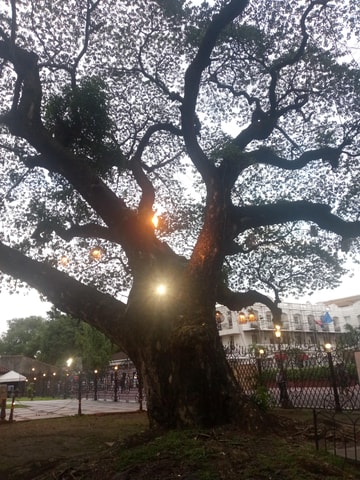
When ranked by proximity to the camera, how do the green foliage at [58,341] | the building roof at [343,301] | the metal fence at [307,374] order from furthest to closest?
the building roof at [343,301] < the green foliage at [58,341] < the metal fence at [307,374]

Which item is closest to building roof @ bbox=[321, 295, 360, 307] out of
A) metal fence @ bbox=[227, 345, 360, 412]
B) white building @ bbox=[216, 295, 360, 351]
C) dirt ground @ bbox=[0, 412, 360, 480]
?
white building @ bbox=[216, 295, 360, 351]

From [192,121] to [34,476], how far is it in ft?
24.4

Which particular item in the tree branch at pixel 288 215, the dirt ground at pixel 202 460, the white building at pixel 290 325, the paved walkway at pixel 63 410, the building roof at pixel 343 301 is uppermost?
the building roof at pixel 343 301

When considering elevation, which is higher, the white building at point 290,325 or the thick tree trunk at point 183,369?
the white building at point 290,325

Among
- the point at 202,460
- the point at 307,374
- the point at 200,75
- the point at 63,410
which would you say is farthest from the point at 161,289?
the point at 63,410

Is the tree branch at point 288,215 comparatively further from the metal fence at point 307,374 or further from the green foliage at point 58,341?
the green foliage at point 58,341

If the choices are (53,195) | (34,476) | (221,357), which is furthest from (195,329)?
(53,195)

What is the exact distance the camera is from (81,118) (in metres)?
9.05

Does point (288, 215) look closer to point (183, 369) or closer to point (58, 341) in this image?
point (183, 369)

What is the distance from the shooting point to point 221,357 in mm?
5883

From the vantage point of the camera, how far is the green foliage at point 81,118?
29.6 feet

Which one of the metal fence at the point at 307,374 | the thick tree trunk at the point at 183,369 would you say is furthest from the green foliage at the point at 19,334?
the thick tree trunk at the point at 183,369

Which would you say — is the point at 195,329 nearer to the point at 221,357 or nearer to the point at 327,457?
the point at 221,357

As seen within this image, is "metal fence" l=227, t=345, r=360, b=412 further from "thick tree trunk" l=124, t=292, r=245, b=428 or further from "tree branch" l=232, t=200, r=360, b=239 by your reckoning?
"thick tree trunk" l=124, t=292, r=245, b=428
